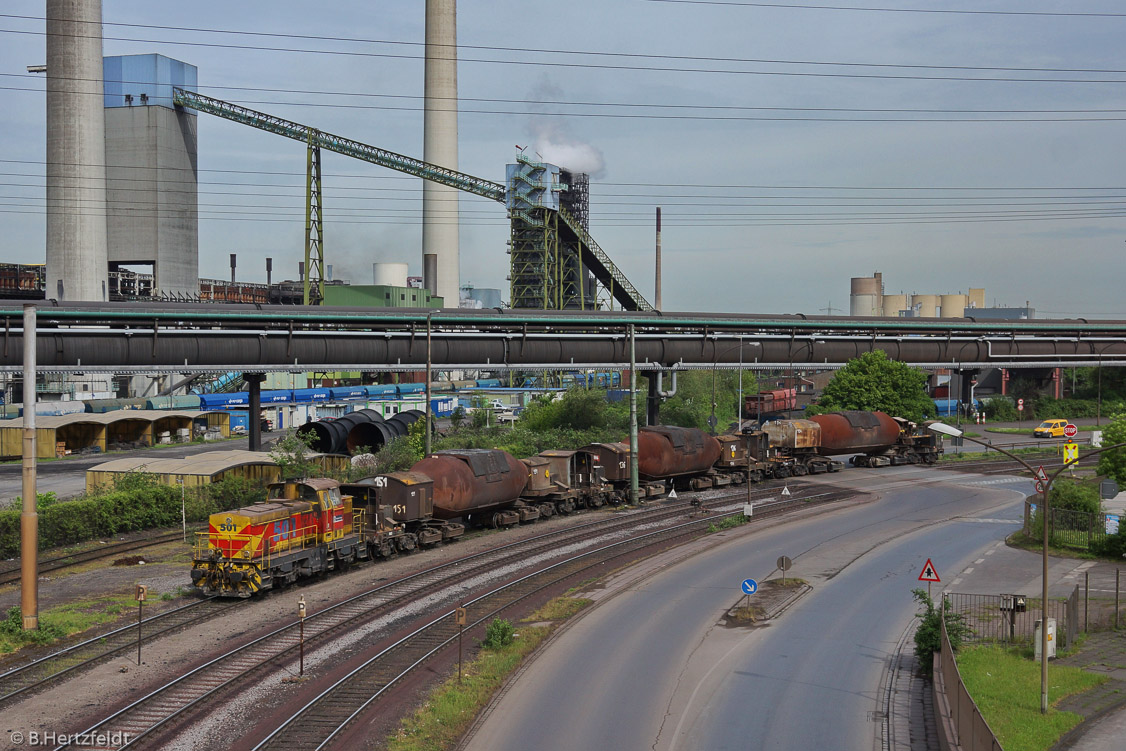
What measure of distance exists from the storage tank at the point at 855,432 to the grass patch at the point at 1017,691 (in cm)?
3537

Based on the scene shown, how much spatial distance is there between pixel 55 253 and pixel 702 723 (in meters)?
98.0

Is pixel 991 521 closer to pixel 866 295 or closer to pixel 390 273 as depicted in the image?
pixel 390 273

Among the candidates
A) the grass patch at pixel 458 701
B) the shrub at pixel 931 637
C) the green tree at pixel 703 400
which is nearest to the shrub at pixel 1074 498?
the shrub at pixel 931 637

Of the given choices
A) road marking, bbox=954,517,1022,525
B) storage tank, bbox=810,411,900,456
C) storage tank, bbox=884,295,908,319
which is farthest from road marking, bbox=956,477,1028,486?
storage tank, bbox=884,295,908,319

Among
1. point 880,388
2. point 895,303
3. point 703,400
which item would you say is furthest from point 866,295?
point 880,388

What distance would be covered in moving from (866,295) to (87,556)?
16134cm

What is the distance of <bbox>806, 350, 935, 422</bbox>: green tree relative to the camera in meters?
68.8

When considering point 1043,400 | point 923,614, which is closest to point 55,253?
point 923,614

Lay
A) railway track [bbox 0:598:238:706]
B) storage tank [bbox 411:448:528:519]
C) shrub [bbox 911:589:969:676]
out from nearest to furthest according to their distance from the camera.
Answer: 1. railway track [bbox 0:598:238:706]
2. shrub [bbox 911:589:969:676]
3. storage tank [bbox 411:448:528:519]

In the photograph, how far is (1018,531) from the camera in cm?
3956

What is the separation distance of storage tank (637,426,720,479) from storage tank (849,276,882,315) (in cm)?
13209

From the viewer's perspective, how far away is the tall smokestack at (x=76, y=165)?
308 feet

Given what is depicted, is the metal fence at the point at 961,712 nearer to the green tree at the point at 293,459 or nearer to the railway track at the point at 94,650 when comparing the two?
the railway track at the point at 94,650

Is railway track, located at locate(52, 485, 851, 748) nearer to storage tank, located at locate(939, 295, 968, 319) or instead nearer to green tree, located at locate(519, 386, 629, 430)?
green tree, located at locate(519, 386, 629, 430)
